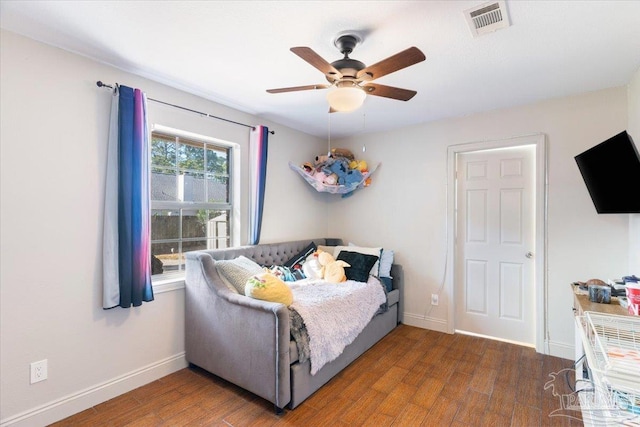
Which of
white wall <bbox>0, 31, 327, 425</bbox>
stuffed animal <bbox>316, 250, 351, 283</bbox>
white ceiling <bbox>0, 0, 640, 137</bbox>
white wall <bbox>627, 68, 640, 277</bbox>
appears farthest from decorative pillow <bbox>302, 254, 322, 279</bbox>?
white wall <bbox>627, 68, 640, 277</bbox>

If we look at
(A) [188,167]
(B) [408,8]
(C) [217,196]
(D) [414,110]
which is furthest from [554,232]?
(A) [188,167]

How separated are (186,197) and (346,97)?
73.8 inches

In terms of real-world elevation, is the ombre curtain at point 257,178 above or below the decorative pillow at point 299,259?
above

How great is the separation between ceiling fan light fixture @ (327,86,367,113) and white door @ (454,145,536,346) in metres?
2.19

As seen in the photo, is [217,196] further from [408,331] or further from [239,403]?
[408,331]

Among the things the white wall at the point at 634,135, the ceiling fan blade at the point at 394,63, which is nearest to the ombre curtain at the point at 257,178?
the ceiling fan blade at the point at 394,63

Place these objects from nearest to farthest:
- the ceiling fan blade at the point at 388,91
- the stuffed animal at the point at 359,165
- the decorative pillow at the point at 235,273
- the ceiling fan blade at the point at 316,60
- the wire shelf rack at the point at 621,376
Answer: the wire shelf rack at the point at 621,376, the ceiling fan blade at the point at 316,60, the ceiling fan blade at the point at 388,91, the decorative pillow at the point at 235,273, the stuffed animal at the point at 359,165

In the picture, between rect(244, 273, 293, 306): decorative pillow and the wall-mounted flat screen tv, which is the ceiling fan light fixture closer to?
rect(244, 273, 293, 306): decorative pillow

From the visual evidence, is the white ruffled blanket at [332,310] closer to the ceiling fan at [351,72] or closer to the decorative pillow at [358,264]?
the decorative pillow at [358,264]

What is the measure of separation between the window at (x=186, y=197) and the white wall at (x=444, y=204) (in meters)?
1.82

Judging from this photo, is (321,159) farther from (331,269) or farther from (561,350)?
(561,350)

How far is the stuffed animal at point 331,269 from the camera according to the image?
3.22 meters

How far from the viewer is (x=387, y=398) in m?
2.25

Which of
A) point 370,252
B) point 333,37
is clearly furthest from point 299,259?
point 333,37
